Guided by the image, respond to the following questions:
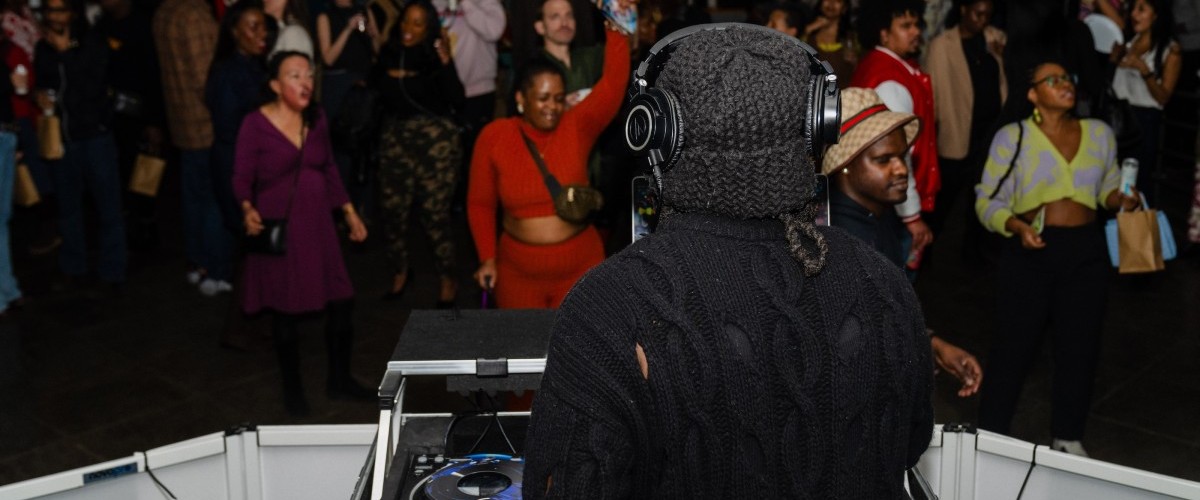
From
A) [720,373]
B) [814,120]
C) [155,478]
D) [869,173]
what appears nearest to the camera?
[720,373]

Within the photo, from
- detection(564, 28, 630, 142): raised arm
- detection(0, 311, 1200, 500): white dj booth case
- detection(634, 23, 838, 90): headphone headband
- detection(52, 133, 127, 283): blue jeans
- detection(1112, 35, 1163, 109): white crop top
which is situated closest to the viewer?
detection(634, 23, 838, 90): headphone headband

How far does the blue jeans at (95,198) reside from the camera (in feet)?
22.8

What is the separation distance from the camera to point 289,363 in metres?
5.24

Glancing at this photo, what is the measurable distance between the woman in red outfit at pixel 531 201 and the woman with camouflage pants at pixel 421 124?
1814mm

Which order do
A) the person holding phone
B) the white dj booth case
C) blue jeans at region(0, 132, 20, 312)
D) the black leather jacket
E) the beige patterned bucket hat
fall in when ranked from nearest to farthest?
the white dj booth case, the beige patterned bucket hat, the person holding phone, blue jeans at region(0, 132, 20, 312), the black leather jacket

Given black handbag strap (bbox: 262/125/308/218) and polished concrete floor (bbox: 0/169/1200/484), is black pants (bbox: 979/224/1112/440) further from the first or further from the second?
black handbag strap (bbox: 262/125/308/218)

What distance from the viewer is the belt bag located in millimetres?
4496

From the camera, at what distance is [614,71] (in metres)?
4.80

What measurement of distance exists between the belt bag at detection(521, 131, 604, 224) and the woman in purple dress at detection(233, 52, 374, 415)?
99 cm

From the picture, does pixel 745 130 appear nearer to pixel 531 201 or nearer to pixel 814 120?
pixel 814 120

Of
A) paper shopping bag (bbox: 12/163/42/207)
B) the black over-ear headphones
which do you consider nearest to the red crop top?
the black over-ear headphones

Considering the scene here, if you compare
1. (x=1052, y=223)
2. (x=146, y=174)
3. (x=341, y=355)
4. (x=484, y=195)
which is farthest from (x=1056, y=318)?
(x=146, y=174)

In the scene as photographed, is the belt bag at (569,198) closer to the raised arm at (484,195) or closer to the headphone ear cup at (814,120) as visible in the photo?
the raised arm at (484,195)

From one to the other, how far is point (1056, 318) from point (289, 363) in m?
3.12
